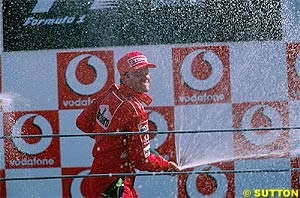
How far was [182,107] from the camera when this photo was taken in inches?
243

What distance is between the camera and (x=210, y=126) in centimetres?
616

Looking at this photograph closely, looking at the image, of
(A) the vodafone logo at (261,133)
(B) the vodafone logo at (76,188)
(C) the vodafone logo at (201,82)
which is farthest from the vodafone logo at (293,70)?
(B) the vodafone logo at (76,188)

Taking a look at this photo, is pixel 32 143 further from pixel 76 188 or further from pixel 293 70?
pixel 293 70

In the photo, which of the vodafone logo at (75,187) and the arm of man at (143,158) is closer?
Answer: the arm of man at (143,158)

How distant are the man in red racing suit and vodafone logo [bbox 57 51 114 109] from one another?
769 millimetres

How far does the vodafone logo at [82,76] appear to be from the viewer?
622 centimetres

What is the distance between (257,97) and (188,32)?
0.72 meters

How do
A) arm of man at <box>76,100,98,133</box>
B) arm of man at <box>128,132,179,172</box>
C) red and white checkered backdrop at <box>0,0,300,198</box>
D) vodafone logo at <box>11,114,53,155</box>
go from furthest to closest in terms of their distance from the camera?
vodafone logo at <box>11,114,53,155</box> → red and white checkered backdrop at <box>0,0,300,198</box> → arm of man at <box>76,100,98,133</box> → arm of man at <box>128,132,179,172</box>

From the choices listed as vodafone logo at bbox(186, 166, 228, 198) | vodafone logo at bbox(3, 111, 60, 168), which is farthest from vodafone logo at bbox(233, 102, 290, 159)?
vodafone logo at bbox(3, 111, 60, 168)

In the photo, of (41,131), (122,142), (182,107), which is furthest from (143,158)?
(41,131)

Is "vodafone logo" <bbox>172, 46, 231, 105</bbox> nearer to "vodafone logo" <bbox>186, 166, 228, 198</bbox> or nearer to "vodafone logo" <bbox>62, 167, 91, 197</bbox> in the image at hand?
"vodafone logo" <bbox>186, 166, 228, 198</bbox>

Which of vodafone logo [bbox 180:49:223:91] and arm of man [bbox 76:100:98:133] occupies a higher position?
vodafone logo [bbox 180:49:223:91]

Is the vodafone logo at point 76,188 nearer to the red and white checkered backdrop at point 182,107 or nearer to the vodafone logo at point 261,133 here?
the red and white checkered backdrop at point 182,107

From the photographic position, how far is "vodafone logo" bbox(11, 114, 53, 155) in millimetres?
6238
